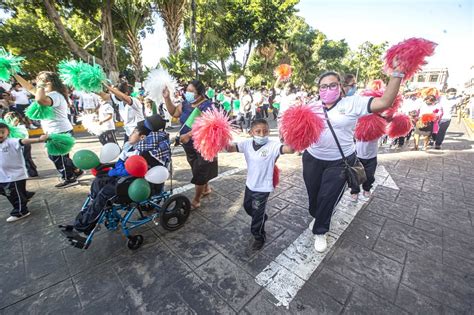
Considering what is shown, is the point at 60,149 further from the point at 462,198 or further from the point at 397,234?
the point at 462,198

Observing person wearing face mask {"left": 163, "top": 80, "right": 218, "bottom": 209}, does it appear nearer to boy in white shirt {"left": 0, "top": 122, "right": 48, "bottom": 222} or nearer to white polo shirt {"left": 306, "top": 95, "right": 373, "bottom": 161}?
white polo shirt {"left": 306, "top": 95, "right": 373, "bottom": 161}

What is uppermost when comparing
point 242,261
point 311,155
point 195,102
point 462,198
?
point 195,102

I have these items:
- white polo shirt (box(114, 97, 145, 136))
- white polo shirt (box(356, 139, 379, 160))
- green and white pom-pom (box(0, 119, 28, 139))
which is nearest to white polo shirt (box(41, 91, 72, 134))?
green and white pom-pom (box(0, 119, 28, 139))

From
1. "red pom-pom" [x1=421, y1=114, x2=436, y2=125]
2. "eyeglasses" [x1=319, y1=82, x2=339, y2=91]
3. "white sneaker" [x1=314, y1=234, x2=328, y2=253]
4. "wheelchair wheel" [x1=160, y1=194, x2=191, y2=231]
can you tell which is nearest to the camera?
"eyeglasses" [x1=319, y1=82, x2=339, y2=91]

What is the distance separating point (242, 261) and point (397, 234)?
6.93 feet

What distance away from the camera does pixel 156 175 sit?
2613mm

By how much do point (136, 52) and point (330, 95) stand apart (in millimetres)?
15497

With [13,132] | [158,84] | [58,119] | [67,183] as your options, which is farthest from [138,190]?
[67,183]

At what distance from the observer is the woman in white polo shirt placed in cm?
357

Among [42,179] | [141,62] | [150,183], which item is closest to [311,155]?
[150,183]

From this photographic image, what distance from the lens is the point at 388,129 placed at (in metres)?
4.04

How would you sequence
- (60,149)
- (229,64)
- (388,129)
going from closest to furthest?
(60,149)
(388,129)
(229,64)

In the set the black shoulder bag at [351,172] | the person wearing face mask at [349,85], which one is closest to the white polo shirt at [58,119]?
the black shoulder bag at [351,172]

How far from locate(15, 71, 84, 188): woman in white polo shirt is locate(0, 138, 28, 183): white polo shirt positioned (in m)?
0.79
